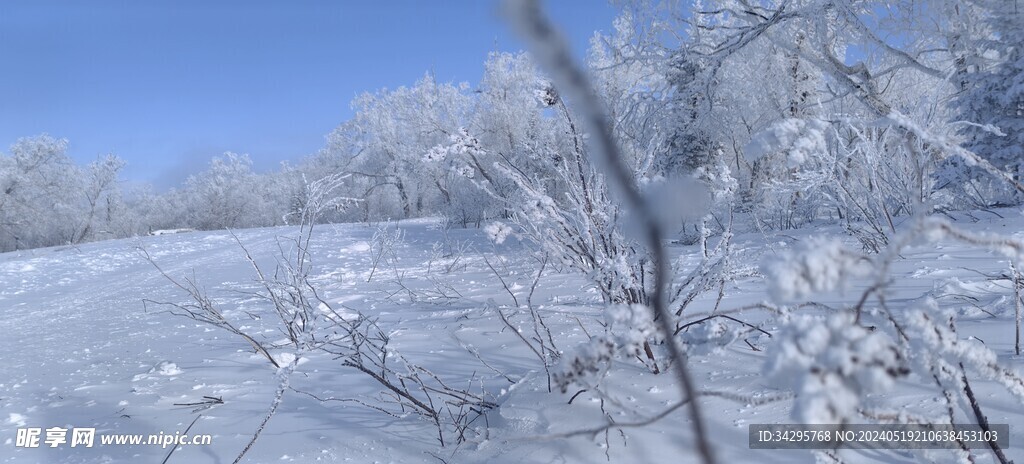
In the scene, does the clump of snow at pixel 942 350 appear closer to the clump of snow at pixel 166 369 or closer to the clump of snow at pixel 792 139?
the clump of snow at pixel 792 139

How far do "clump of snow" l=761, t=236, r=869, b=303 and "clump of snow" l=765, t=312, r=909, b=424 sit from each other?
0.04 metres

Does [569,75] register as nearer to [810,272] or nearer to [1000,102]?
[810,272]

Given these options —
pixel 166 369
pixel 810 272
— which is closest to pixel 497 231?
pixel 810 272

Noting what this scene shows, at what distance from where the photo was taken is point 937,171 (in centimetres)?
585

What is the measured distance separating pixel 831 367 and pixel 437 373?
2.32 meters

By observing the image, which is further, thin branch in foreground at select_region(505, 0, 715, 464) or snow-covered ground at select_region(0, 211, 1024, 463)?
snow-covered ground at select_region(0, 211, 1024, 463)

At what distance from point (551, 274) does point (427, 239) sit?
6761 mm

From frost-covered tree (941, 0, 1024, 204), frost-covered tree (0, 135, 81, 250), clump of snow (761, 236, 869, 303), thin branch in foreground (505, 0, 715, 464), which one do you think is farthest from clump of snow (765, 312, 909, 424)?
frost-covered tree (0, 135, 81, 250)

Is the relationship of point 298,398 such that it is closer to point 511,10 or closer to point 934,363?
point 934,363

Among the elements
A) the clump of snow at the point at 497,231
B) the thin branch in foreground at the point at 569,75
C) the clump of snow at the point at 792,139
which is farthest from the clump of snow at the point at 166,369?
the thin branch in foreground at the point at 569,75

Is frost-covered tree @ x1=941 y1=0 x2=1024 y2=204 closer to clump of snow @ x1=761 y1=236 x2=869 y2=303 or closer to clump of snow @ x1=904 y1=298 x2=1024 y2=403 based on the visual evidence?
clump of snow @ x1=904 y1=298 x2=1024 y2=403

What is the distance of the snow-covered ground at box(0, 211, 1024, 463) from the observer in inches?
65.5

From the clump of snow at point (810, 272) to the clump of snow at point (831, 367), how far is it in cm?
4

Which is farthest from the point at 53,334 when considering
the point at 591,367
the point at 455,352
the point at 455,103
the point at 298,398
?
the point at 455,103
